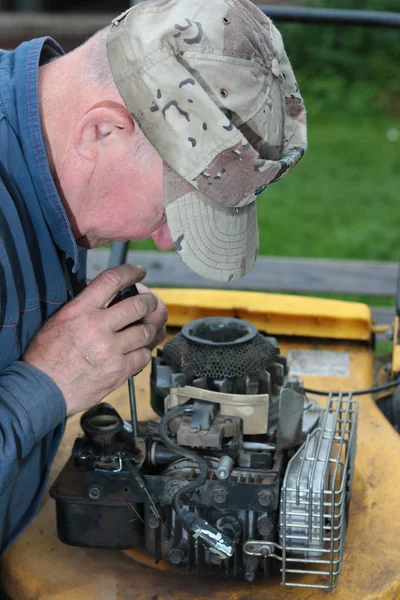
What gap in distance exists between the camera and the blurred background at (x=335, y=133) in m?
4.76

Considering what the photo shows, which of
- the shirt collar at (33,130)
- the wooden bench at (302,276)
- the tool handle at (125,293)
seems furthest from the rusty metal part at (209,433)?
the wooden bench at (302,276)

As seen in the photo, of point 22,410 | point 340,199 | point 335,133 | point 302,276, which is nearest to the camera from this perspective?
point 22,410

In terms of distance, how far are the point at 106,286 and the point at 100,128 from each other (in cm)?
29

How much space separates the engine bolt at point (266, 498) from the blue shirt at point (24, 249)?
35 centimetres

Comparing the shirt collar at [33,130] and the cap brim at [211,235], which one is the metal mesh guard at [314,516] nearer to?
the cap brim at [211,235]

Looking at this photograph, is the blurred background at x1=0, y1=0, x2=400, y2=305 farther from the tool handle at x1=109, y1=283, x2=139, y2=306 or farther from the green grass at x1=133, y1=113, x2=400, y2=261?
the tool handle at x1=109, y1=283, x2=139, y2=306

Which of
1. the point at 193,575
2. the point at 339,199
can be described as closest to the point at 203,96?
the point at 193,575

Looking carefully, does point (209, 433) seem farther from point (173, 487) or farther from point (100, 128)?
A: point (100, 128)

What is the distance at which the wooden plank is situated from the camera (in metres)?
3.48

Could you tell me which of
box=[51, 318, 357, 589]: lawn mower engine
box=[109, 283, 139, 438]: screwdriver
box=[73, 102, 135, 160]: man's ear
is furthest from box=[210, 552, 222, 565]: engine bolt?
box=[73, 102, 135, 160]: man's ear

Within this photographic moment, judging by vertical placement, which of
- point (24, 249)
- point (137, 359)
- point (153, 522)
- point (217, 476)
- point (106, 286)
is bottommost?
point (153, 522)

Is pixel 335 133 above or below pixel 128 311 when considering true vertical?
below

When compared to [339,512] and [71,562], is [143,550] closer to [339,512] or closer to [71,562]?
[71,562]

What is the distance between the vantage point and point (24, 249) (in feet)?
4.61
